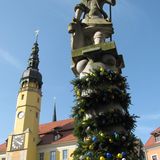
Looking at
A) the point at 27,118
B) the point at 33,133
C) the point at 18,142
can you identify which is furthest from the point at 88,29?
the point at 27,118

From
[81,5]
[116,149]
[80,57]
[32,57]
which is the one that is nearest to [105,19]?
[81,5]

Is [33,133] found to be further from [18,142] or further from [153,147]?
[153,147]

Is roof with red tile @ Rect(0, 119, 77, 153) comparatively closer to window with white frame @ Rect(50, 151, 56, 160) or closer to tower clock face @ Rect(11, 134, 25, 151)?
window with white frame @ Rect(50, 151, 56, 160)

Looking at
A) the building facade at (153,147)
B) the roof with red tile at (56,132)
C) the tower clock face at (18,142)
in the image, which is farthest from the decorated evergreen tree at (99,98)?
the tower clock face at (18,142)

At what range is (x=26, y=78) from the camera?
45188 millimetres

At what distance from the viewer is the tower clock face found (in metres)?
39.4

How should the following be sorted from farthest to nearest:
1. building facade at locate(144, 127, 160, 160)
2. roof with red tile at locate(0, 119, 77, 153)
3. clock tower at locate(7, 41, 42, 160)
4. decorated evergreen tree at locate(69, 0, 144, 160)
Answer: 1. roof with red tile at locate(0, 119, 77, 153)
2. clock tower at locate(7, 41, 42, 160)
3. building facade at locate(144, 127, 160, 160)
4. decorated evergreen tree at locate(69, 0, 144, 160)

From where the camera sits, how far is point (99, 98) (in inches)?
226

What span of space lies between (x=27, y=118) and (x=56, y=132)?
14.2 feet

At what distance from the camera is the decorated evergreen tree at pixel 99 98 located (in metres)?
5.09

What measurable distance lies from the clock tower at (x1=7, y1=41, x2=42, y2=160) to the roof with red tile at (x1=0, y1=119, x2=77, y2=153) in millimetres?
1438

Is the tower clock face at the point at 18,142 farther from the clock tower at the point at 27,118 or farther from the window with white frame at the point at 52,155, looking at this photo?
the window with white frame at the point at 52,155

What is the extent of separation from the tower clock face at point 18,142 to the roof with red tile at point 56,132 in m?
2.59

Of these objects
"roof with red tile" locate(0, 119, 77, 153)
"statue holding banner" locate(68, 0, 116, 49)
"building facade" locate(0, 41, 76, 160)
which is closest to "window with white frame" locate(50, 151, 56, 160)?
"building facade" locate(0, 41, 76, 160)
